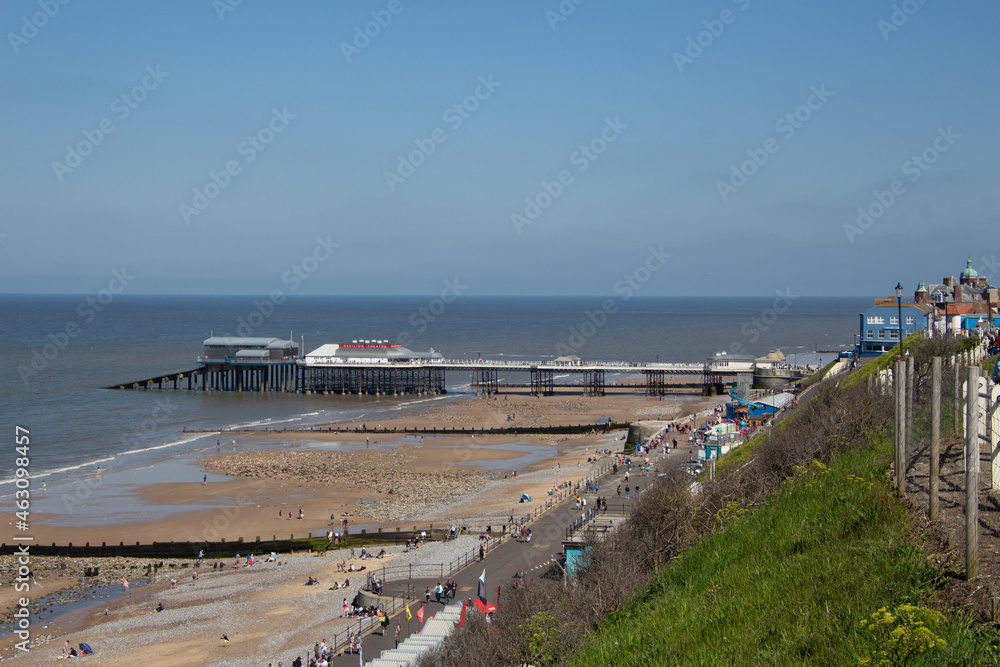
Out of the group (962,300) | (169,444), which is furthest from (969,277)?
(169,444)

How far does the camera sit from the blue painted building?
4978 centimetres

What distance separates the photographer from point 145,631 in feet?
78.0

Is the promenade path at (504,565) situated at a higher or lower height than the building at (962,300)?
lower

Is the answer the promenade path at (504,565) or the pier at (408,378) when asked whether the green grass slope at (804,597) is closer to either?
the promenade path at (504,565)

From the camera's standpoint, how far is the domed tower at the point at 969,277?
62669 millimetres

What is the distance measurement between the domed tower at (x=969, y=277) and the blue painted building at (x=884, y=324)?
46.6ft

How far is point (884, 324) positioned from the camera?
50.6m

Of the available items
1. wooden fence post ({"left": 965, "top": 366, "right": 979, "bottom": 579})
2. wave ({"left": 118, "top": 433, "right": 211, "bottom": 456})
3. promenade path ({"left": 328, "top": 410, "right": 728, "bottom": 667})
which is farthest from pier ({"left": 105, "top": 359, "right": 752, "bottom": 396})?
wooden fence post ({"left": 965, "top": 366, "right": 979, "bottom": 579})

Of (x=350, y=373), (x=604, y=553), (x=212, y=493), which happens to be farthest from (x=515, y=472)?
(x=350, y=373)

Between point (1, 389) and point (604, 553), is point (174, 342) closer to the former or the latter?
point (1, 389)

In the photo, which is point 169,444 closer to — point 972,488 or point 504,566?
point 504,566

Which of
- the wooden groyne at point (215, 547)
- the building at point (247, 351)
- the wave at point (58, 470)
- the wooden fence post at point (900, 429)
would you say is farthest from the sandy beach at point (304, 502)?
the building at point (247, 351)

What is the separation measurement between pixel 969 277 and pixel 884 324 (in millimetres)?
18717

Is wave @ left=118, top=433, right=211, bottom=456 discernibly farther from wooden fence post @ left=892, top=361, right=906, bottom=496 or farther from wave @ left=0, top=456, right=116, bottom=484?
wooden fence post @ left=892, top=361, right=906, bottom=496
